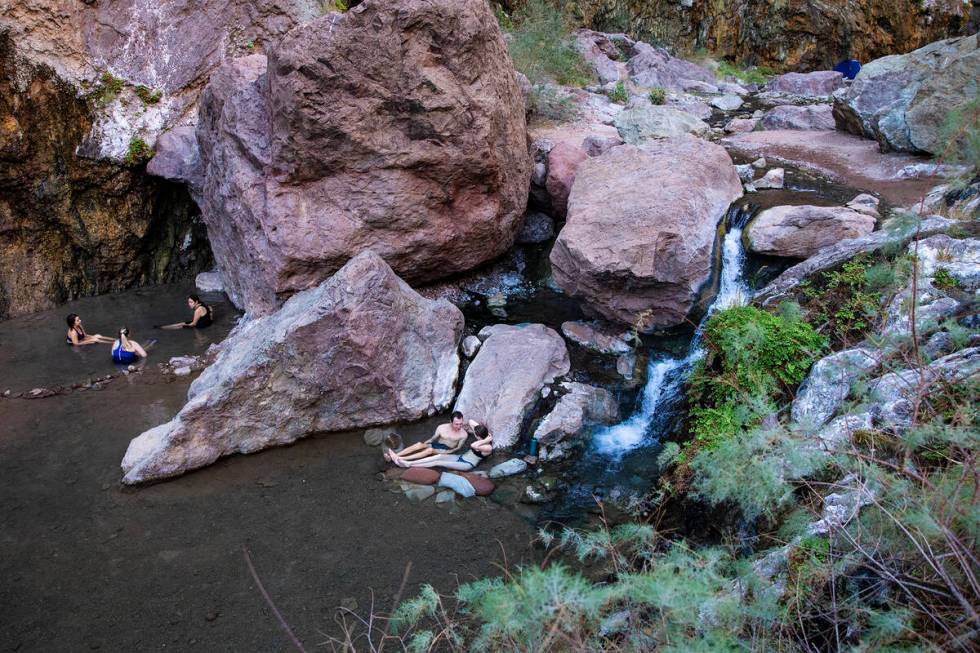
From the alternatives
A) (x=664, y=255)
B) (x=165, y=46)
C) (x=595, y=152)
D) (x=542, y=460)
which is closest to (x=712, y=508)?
(x=542, y=460)

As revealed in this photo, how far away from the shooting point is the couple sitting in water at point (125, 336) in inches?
319

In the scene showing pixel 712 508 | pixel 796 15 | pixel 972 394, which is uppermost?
pixel 796 15

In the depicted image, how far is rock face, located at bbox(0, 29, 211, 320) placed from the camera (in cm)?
895

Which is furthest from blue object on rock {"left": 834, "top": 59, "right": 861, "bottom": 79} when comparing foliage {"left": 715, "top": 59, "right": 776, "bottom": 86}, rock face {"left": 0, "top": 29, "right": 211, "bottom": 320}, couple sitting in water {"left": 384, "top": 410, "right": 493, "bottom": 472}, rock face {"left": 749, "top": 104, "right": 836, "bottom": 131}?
rock face {"left": 0, "top": 29, "right": 211, "bottom": 320}

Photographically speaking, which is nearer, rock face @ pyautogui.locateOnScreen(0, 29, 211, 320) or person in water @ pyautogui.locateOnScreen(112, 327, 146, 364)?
person in water @ pyautogui.locateOnScreen(112, 327, 146, 364)

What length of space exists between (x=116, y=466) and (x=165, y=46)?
6832 mm

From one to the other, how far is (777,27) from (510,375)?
1920cm

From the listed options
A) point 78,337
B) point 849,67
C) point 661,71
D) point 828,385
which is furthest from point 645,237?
point 849,67

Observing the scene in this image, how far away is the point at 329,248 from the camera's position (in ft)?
26.4

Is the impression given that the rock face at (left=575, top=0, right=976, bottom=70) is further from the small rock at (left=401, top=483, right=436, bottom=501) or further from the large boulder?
the small rock at (left=401, top=483, right=436, bottom=501)

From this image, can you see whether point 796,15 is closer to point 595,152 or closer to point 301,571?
point 595,152

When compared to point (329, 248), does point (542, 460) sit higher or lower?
lower

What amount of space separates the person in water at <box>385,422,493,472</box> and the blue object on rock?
690 inches

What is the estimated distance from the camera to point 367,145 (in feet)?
25.8
